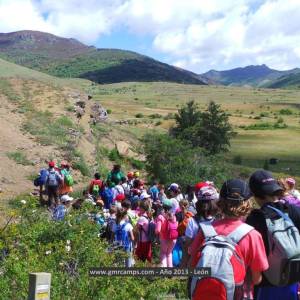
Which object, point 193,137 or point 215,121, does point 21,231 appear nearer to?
point 193,137

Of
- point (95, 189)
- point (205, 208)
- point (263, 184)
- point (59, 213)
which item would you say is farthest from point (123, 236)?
point (263, 184)

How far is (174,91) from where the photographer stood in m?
171

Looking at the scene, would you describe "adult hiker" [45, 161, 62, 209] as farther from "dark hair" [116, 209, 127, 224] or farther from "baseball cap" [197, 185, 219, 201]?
"baseball cap" [197, 185, 219, 201]

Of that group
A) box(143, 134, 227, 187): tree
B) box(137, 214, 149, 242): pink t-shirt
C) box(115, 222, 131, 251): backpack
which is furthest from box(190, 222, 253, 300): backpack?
box(143, 134, 227, 187): tree

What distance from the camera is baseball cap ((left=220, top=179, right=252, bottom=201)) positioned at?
402 centimetres

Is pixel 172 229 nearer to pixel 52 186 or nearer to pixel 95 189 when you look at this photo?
pixel 95 189

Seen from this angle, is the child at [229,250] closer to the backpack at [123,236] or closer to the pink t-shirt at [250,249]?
the pink t-shirt at [250,249]

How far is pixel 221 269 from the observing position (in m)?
3.66

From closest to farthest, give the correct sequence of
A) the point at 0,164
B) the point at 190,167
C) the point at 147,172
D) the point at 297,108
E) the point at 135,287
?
the point at 135,287 → the point at 0,164 → the point at 190,167 → the point at 147,172 → the point at 297,108

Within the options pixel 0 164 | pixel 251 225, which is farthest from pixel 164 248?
pixel 0 164

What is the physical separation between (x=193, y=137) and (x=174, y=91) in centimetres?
13722

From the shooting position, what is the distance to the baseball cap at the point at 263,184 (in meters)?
4.31

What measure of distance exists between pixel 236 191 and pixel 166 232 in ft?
17.1

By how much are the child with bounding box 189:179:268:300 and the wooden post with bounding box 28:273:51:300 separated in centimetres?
104
